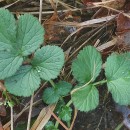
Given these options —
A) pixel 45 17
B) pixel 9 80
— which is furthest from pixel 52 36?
pixel 9 80

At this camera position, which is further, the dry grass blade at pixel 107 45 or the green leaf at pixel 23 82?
the dry grass blade at pixel 107 45

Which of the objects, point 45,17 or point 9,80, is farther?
point 45,17

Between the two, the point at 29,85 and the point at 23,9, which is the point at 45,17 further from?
the point at 29,85

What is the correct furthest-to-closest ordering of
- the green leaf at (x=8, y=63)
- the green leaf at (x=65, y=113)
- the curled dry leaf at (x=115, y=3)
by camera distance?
the curled dry leaf at (x=115, y=3)
the green leaf at (x=65, y=113)
the green leaf at (x=8, y=63)

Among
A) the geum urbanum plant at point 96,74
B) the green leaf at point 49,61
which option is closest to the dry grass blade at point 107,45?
the geum urbanum plant at point 96,74

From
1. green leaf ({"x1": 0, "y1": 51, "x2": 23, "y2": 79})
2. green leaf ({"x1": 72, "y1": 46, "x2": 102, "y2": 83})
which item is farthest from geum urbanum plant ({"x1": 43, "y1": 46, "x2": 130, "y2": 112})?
green leaf ({"x1": 0, "y1": 51, "x2": 23, "y2": 79})

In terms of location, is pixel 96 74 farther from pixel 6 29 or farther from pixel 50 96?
pixel 6 29

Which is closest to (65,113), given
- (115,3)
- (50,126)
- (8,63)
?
(50,126)

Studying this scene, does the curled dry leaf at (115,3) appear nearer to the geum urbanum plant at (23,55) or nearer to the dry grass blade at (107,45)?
the dry grass blade at (107,45)

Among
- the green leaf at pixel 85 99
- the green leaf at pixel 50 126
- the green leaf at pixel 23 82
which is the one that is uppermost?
the green leaf at pixel 23 82
